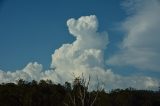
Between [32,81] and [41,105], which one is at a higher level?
[32,81]

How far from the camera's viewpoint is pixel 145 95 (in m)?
131

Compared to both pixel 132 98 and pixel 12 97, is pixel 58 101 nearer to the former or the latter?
pixel 12 97

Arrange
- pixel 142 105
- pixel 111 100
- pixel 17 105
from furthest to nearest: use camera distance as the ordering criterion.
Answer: pixel 142 105, pixel 111 100, pixel 17 105

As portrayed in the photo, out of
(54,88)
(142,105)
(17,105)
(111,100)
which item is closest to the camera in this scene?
(17,105)

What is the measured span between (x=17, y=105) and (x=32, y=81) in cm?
1065

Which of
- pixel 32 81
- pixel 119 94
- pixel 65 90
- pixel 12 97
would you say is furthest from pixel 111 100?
pixel 12 97

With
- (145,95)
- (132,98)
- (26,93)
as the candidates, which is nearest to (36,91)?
(26,93)

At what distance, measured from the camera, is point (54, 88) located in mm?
105000

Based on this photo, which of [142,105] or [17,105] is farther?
[142,105]

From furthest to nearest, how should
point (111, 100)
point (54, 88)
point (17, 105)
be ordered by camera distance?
point (111, 100) < point (54, 88) < point (17, 105)

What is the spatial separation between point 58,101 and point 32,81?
31.2 feet

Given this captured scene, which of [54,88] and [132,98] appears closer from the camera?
[54,88]

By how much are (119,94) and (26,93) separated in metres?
34.3

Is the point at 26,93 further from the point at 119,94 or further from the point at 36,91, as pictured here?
the point at 119,94
